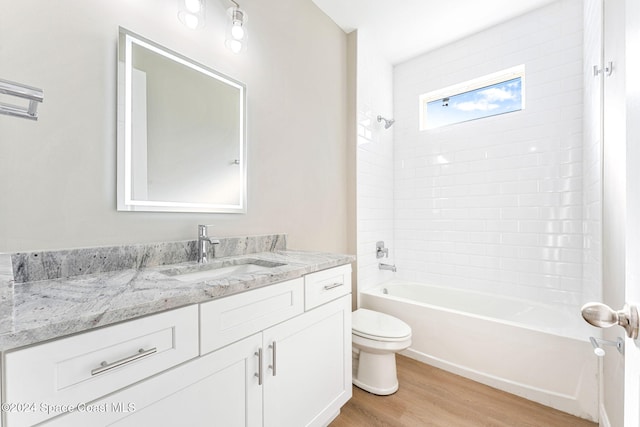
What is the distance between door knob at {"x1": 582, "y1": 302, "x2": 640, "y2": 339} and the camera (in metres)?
0.50

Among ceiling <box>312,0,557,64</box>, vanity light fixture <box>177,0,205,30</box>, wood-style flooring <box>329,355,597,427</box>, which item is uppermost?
ceiling <box>312,0,557,64</box>

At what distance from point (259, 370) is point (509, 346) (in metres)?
1.70

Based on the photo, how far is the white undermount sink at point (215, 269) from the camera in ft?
4.01

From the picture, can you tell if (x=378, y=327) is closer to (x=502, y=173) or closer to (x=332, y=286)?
(x=332, y=286)

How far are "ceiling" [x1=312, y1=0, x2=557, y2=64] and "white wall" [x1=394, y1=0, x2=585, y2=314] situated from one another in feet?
0.47

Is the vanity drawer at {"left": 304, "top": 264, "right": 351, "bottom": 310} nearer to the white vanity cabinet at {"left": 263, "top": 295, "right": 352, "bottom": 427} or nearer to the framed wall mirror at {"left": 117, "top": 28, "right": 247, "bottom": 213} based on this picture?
the white vanity cabinet at {"left": 263, "top": 295, "right": 352, "bottom": 427}

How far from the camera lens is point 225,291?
948 mm

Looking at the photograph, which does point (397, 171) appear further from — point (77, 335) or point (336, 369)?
point (77, 335)

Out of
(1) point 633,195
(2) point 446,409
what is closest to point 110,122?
(1) point 633,195

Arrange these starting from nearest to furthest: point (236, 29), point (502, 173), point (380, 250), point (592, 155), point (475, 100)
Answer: point (236, 29)
point (592, 155)
point (502, 173)
point (475, 100)
point (380, 250)

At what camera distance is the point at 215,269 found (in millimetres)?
1387

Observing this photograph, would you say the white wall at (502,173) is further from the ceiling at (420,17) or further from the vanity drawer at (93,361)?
the vanity drawer at (93,361)

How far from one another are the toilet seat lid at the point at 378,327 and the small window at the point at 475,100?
1974mm

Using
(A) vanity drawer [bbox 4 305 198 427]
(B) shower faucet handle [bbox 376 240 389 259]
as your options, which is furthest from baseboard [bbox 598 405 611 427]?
(A) vanity drawer [bbox 4 305 198 427]
